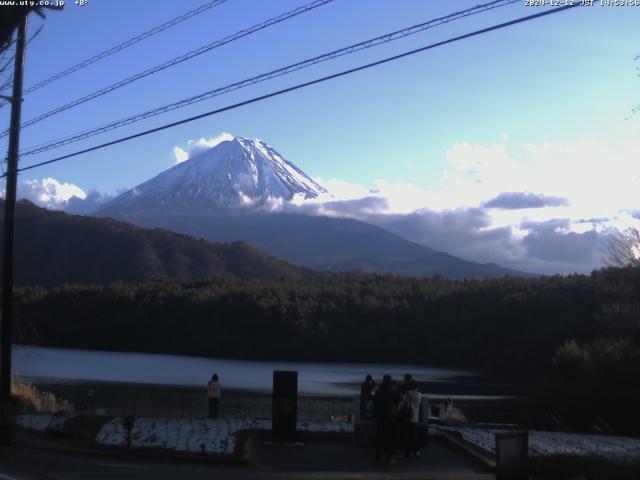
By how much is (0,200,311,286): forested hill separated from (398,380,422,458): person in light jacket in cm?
11709

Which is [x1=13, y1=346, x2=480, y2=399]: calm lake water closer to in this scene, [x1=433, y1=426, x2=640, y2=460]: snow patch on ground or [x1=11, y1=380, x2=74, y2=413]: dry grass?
[x1=11, y1=380, x2=74, y2=413]: dry grass

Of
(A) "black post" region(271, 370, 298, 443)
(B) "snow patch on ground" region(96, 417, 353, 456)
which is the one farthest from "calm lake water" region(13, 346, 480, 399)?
(A) "black post" region(271, 370, 298, 443)

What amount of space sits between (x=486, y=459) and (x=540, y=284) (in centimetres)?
8568

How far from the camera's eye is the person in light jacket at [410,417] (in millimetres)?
15211

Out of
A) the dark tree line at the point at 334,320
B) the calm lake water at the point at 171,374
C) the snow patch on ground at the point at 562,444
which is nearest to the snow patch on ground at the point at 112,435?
the snow patch on ground at the point at 562,444

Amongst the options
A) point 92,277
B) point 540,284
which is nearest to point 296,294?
point 540,284

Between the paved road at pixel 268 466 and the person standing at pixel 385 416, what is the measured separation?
0.31 m

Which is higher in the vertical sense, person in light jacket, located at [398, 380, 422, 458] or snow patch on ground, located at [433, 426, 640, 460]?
person in light jacket, located at [398, 380, 422, 458]

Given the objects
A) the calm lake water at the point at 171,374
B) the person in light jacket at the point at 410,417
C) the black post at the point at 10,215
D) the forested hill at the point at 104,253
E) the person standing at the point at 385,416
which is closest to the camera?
the person standing at the point at 385,416

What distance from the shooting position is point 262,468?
14.9 m

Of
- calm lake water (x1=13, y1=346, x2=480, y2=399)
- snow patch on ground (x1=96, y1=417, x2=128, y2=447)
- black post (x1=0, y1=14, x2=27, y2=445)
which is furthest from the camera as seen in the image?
calm lake water (x1=13, y1=346, x2=480, y2=399)

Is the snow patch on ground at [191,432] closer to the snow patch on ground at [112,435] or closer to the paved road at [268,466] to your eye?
the snow patch on ground at [112,435]

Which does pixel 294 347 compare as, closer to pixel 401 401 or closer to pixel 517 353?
pixel 517 353

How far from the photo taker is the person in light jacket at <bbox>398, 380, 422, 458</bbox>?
49.9ft
